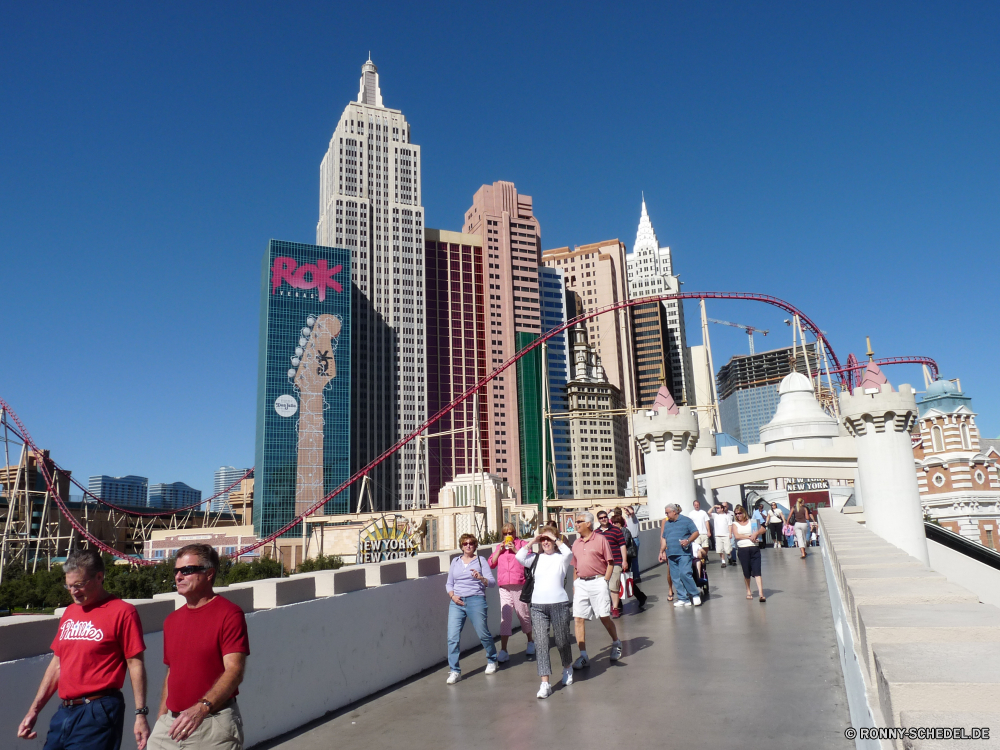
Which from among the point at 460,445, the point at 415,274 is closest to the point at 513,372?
the point at 460,445

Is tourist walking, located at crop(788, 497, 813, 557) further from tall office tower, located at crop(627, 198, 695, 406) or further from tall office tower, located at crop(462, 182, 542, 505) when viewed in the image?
tall office tower, located at crop(627, 198, 695, 406)

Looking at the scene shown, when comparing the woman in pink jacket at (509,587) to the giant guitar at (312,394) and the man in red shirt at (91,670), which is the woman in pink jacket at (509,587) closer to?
the man in red shirt at (91,670)

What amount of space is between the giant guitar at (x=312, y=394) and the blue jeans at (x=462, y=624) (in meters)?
92.2

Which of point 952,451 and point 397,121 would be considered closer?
point 952,451

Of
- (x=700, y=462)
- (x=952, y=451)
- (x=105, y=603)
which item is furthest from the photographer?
(x=952, y=451)

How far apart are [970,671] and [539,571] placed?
616cm

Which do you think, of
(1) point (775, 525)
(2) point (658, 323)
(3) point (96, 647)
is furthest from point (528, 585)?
(2) point (658, 323)

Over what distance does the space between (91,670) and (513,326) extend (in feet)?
425

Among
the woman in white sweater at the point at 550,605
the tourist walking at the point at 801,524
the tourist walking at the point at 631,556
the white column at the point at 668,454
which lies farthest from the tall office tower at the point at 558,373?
the woman in white sweater at the point at 550,605

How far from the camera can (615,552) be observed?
11.9 metres

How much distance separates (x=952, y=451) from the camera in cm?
4891

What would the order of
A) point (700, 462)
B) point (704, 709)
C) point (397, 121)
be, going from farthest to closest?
point (397, 121), point (700, 462), point (704, 709)

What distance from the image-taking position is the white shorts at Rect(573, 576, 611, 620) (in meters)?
8.95

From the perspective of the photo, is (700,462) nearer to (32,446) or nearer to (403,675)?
(403,675)
